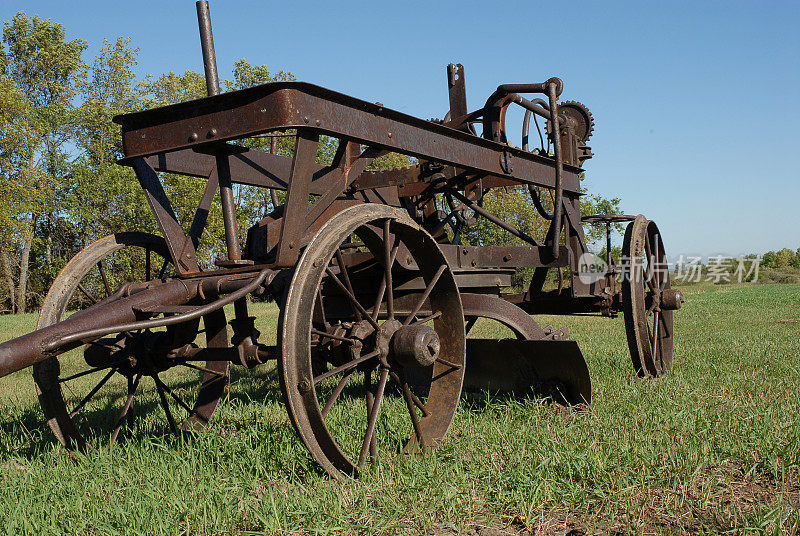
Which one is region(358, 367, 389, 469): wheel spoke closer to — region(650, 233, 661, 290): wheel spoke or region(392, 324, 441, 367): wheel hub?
region(392, 324, 441, 367): wheel hub

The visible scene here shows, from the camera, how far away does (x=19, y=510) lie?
114 inches

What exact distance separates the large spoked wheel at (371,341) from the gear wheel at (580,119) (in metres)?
2.74

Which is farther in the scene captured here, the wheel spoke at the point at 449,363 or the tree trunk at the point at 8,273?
the tree trunk at the point at 8,273

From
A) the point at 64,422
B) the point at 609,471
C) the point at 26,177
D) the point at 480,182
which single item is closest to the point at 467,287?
the point at 480,182

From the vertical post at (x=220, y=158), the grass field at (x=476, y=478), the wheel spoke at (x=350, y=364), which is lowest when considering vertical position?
the grass field at (x=476, y=478)

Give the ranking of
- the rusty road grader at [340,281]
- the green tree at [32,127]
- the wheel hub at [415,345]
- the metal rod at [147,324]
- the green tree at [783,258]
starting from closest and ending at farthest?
1. the metal rod at [147,324]
2. the rusty road grader at [340,281]
3. the wheel hub at [415,345]
4. the green tree at [32,127]
5. the green tree at [783,258]

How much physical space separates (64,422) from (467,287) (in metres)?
2.85

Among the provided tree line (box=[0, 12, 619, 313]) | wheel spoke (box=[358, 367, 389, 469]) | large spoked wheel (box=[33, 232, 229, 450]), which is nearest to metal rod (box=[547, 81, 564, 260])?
wheel spoke (box=[358, 367, 389, 469])

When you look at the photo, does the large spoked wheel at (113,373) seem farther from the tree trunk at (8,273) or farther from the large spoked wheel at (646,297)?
the tree trunk at (8,273)

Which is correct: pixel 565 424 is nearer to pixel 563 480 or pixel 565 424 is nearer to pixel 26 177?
pixel 563 480

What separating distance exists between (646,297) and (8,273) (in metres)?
28.1

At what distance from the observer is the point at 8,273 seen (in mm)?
27312

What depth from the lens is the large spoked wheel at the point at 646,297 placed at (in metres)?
5.50

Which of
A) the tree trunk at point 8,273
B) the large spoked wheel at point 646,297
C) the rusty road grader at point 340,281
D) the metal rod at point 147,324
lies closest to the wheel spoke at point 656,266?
the large spoked wheel at point 646,297
